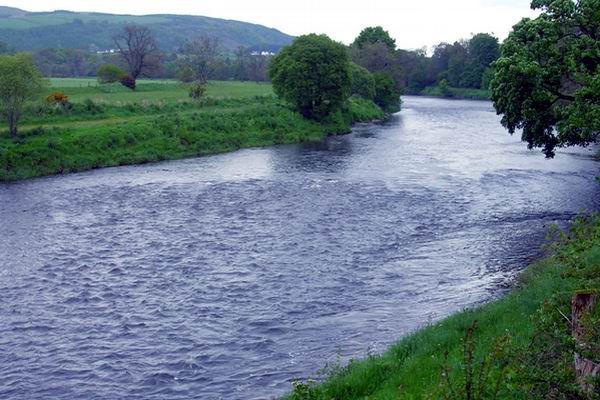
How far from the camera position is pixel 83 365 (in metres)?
16.6

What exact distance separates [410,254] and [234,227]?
26.8 ft

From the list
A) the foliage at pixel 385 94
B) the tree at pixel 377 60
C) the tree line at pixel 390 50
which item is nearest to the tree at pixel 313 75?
the foliage at pixel 385 94

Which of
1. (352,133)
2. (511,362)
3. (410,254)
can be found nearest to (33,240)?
(410,254)

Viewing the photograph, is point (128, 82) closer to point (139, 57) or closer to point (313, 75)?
point (139, 57)

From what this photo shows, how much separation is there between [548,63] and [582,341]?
23635 mm

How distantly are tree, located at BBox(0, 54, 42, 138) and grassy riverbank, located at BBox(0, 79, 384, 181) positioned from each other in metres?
1.49

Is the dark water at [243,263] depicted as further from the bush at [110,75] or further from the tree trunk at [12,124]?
the bush at [110,75]

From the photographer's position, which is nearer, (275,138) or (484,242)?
(484,242)

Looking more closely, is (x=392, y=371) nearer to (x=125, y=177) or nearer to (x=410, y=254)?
(x=410, y=254)

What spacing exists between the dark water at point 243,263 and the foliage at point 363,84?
133ft

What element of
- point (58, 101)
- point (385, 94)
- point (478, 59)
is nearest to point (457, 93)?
point (478, 59)

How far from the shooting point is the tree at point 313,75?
64.6 metres


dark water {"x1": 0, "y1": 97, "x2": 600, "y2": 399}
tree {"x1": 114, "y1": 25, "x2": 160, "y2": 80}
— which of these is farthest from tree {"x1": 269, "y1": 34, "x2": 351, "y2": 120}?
tree {"x1": 114, "y1": 25, "x2": 160, "y2": 80}

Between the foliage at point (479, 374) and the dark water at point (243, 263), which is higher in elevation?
the foliage at point (479, 374)
